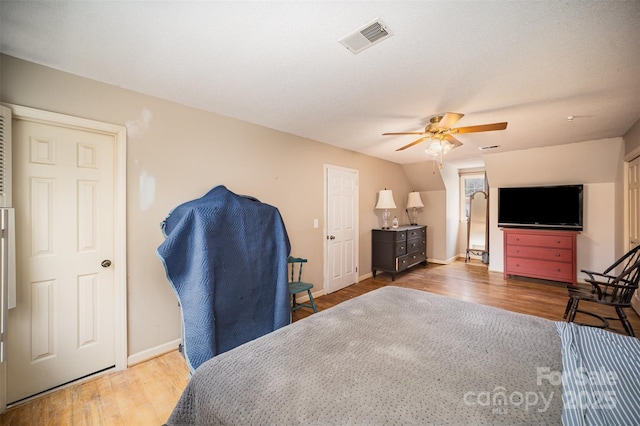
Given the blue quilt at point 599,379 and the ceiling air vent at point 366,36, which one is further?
the ceiling air vent at point 366,36

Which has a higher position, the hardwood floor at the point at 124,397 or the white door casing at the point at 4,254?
the white door casing at the point at 4,254

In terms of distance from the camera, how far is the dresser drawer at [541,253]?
4309 mm

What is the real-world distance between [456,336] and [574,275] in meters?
4.46

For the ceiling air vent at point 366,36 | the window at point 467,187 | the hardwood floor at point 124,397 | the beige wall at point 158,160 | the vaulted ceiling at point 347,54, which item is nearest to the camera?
the vaulted ceiling at point 347,54

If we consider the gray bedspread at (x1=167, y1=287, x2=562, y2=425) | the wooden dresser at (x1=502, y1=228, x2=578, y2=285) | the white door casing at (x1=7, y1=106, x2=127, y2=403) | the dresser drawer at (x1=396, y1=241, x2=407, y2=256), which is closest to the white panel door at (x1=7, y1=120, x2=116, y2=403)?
the white door casing at (x1=7, y1=106, x2=127, y2=403)

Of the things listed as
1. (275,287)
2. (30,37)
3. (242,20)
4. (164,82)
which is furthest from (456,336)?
(30,37)

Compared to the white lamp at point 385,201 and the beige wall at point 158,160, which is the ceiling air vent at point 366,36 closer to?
the beige wall at point 158,160

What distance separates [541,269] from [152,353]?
19.0 ft

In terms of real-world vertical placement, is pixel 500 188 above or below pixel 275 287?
above

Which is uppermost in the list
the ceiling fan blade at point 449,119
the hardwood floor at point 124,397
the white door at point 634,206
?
the ceiling fan blade at point 449,119

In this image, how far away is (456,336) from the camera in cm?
140

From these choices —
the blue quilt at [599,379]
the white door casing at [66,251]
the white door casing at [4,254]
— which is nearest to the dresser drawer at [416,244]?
the blue quilt at [599,379]

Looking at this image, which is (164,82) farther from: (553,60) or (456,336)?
(553,60)

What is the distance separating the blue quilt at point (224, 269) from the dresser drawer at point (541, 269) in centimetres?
441
